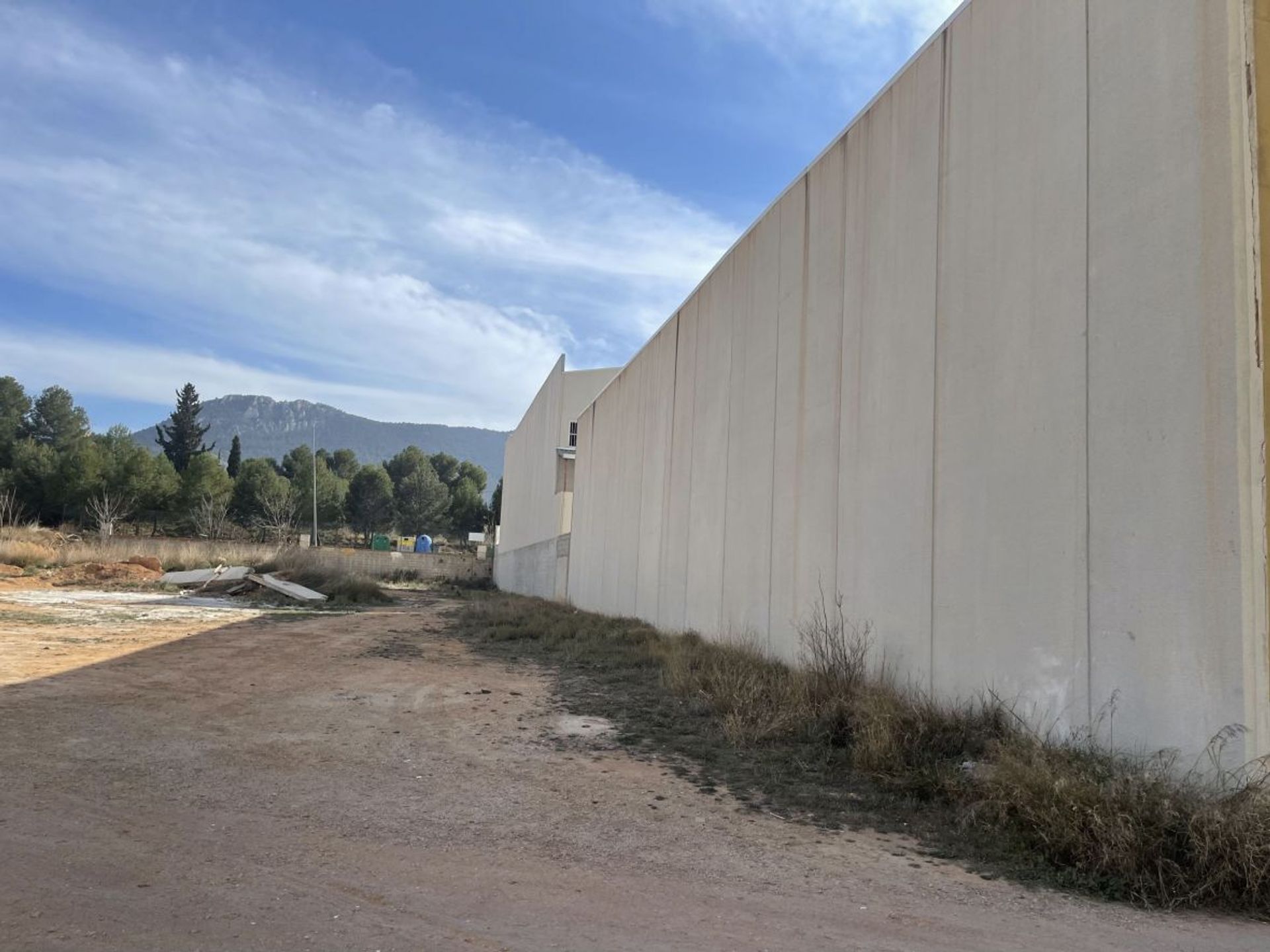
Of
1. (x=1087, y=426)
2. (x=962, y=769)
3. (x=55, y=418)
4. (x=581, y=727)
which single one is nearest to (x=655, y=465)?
(x=581, y=727)

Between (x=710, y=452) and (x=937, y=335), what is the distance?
6957 millimetres

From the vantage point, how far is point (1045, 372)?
6.37 metres

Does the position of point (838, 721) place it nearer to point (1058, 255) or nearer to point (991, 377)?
point (991, 377)

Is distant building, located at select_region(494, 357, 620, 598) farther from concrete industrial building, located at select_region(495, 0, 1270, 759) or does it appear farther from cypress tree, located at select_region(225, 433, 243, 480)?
cypress tree, located at select_region(225, 433, 243, 480)

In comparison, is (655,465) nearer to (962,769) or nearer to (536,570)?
(962,769)

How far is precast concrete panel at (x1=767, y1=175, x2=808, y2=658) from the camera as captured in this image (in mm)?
10820

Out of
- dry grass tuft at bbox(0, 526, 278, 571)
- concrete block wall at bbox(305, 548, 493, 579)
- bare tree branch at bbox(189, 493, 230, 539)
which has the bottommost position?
concrete block wall at bbox(305, 548, 493, 579)

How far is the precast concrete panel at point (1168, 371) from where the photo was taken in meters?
4.99

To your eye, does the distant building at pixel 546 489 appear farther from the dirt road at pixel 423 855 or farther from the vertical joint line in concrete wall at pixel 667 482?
the dirt road at pixel 423 855

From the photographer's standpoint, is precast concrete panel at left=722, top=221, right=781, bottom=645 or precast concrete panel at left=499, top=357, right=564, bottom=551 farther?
precast concrete panel at left=499, top=357, right=564, bottom=551

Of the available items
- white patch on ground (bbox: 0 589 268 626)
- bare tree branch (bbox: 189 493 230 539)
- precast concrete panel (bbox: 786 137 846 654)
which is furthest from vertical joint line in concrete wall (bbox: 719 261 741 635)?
bare tree branch (bbox: 189 493 230 539)

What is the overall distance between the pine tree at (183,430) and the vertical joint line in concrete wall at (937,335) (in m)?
77.6

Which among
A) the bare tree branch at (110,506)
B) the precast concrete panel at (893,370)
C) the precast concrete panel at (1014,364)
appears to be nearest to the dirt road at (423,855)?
the precast concrete panel at (1014,364)

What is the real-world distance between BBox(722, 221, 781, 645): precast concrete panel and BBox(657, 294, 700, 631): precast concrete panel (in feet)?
7.69
